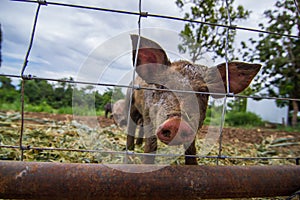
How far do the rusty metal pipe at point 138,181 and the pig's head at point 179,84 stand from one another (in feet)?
1.02

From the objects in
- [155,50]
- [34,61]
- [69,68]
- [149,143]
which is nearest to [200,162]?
[149,143]

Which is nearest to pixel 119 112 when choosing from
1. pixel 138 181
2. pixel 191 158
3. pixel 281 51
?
pixel 191 158

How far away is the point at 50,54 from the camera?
60.7 inches

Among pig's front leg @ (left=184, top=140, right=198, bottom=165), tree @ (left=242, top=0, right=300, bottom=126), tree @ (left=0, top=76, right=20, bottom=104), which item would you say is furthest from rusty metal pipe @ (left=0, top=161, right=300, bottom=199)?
tree @ (left=0, top=76, right=20, bottom=104)

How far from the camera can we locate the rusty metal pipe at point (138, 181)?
0.85 meters

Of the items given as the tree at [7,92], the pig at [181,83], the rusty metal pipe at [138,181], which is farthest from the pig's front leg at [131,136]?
the tree at [7,92]

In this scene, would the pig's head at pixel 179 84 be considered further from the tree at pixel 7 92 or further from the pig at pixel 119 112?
the tree at pixel 7 92

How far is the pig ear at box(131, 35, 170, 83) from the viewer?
155cm

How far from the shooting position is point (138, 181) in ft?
3.00

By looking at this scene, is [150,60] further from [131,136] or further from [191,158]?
[131,136]

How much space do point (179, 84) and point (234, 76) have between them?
407mm

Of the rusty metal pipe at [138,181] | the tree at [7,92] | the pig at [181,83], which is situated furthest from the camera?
the tree at [7,92]

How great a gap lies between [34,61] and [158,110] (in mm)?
899

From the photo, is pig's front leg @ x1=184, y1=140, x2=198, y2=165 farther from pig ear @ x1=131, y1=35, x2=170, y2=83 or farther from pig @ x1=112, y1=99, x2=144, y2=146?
pig @ x1=112, y1=99, x2=144, y2=146
